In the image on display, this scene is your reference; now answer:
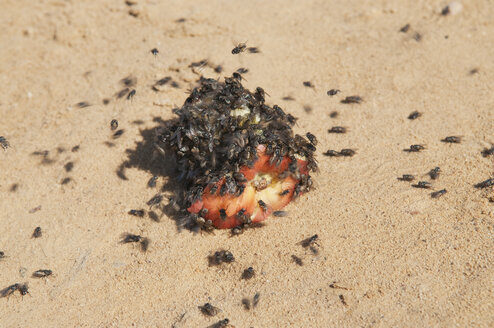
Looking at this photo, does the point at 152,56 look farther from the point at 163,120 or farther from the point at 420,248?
the point at 420,248

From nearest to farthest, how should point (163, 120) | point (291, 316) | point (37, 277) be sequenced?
point (291, 316) → point (37, 277) → point (163, 120)

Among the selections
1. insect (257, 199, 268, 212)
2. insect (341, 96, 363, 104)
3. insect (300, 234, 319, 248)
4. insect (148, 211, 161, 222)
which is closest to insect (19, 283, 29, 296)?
insect (148, 211, 161, 222)

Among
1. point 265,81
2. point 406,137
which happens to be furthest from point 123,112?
point 406,137

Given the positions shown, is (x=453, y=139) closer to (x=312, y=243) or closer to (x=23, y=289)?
(x=312, y=243)

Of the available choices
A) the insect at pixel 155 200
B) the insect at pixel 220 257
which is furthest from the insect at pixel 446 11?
the insect at pixel 220 257

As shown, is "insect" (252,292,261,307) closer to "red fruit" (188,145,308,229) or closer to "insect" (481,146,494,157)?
"red fruit" (188,145,308,229)
